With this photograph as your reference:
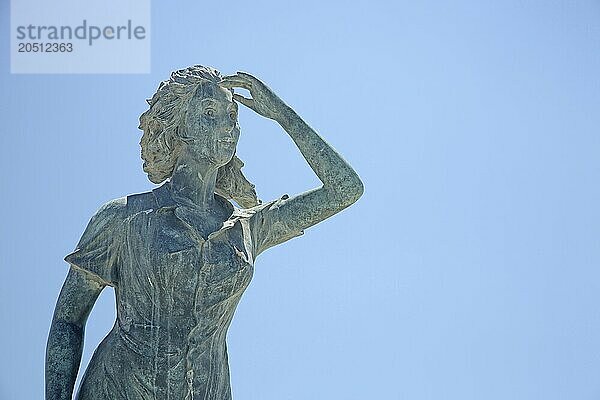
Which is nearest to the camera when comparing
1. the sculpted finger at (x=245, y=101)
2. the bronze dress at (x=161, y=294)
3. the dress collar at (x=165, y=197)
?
the bronze dress at (x=161, y=294)

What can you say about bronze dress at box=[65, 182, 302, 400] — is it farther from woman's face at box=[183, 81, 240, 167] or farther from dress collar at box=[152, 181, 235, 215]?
woman's face at box=[183, 81, 240, 167]

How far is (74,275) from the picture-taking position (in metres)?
3.44

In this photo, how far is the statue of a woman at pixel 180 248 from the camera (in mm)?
3285

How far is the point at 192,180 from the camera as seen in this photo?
3432mm

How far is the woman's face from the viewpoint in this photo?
3.37 meters

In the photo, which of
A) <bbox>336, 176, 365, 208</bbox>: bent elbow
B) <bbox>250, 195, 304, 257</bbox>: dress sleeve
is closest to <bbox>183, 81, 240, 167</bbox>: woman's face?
<bbox>250, 195, 304, 257</bbox>: dress sleeve

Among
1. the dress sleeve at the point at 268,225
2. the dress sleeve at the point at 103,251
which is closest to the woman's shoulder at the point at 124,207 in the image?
the dress sleeve at the point at 103,251

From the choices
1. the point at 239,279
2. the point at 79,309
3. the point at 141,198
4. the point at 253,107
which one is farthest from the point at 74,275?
the point at 253,107

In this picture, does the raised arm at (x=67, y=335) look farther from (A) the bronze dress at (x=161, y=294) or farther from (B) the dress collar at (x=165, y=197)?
(B) the dress collar at (x=165, y=197)

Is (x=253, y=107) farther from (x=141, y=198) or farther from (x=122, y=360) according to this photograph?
(x=122, y=360)

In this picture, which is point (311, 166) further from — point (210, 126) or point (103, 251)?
point (103, 251)

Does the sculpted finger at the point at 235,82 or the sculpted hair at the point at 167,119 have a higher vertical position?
the sculpted finger at the point at 235,82

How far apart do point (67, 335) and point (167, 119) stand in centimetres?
76

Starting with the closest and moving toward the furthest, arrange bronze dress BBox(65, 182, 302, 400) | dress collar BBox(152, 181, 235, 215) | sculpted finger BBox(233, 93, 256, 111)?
bronze dress BBox(65, 182, 302, 400) < dress collar BBox(152, 181, 235, 215) < sculpted finger BBox(233, 93, 256, 111)
